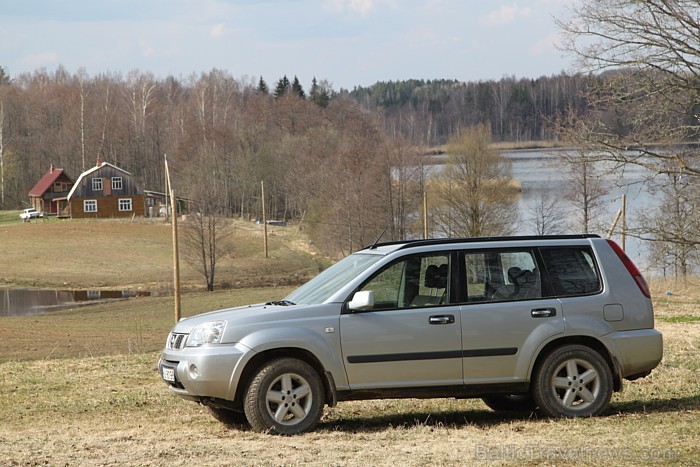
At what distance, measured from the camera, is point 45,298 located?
52688 mm

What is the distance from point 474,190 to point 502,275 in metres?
53.8

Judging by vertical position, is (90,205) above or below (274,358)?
above

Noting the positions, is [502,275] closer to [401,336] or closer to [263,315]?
[401,336]

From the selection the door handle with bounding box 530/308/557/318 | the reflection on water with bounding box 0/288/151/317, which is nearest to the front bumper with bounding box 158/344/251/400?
the door handle with bounding box 530/308/557/318

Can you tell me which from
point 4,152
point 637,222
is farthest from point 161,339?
point 4,152

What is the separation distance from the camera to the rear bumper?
8.41 meters

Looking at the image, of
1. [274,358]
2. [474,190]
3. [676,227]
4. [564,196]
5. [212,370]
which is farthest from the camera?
[564,196]

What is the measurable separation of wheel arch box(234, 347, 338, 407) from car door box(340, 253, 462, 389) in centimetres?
21

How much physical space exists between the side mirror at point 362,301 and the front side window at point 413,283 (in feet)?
0.75

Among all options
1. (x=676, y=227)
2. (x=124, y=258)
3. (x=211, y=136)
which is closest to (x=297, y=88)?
(x=211, y=136)

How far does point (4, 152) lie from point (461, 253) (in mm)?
106556

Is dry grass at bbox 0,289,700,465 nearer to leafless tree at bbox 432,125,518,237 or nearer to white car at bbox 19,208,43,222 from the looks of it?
leafless tree at bbox 432,125,518,237

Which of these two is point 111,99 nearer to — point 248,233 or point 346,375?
point 248,233

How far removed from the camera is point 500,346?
8.19 meters
